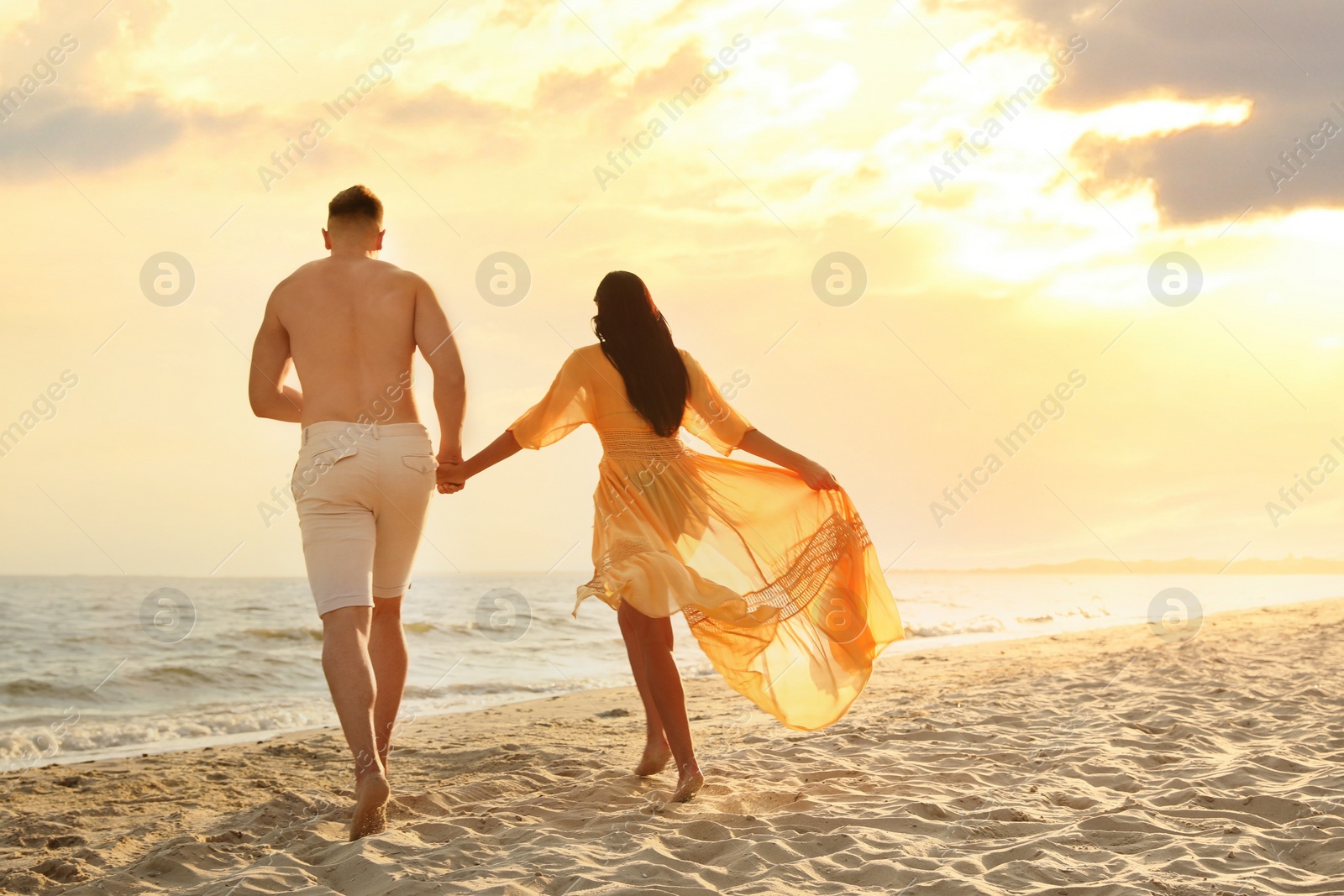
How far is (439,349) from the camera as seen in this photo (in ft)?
12.8

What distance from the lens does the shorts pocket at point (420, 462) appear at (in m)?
3.76

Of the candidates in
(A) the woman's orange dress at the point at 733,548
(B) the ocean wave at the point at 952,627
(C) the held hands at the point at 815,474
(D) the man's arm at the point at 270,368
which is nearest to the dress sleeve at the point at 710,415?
(A) the woman's orange dress at the point at 733,548

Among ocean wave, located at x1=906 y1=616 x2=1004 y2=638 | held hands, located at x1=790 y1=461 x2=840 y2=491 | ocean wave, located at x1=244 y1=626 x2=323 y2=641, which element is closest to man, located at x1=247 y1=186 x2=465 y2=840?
held hands, located at x1=790 y1=461 x2=840 y2=491

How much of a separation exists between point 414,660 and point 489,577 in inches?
1529

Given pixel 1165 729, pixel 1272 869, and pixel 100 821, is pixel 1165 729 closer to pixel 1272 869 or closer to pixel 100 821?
pixel 1272 869

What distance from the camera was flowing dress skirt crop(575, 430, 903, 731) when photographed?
165 inches

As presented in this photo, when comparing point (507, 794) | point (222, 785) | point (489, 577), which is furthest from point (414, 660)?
point (489, 577)

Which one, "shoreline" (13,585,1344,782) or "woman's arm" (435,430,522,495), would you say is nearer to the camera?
"woman's arm" (435,430,522,495)

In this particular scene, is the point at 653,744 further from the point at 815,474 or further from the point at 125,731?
the point at 125,731

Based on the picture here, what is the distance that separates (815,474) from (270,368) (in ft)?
7.83

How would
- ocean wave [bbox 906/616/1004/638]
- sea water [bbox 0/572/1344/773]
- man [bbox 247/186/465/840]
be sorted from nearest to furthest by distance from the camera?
man [bbox 247/186/465/840] → sea water [bbox 0/572/1344/773] → ocean wave [bbox 906/616/1004/638]

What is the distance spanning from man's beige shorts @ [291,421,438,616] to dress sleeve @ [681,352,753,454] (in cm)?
122

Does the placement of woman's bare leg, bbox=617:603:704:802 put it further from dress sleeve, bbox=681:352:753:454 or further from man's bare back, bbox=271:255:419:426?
man's bare back, bbox=271:255:419:426

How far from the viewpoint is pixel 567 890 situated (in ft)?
9.05
